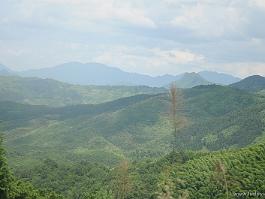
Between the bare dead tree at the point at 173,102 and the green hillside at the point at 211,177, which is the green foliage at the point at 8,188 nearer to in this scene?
the green hillside at the point at 211,177

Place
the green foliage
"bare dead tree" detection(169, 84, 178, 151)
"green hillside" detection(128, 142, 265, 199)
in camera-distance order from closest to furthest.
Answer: the green foliage, "green hillside" detection(128, 142, 265, 199), "bare dead tree" detection(169, 84, 178, 151)

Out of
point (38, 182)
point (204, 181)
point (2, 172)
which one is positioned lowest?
point (38, 182)

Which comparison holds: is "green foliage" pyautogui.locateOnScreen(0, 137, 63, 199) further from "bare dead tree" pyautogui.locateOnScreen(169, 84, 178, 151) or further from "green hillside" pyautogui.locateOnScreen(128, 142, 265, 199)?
"bare dead tree" pyautogui.locateOnScreen(169, 84, 178, 151)

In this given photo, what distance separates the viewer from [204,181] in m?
86.0

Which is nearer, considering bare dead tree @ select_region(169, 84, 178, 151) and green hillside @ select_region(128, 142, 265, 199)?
green hillside @ select_region(128, 142, 265, 199)

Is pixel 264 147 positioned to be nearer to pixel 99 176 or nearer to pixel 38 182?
pixel 99 176

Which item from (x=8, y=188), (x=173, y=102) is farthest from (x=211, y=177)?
(x=8, y=188)

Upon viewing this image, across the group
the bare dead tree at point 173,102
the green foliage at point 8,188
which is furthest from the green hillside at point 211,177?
the green foliage at point 8,188

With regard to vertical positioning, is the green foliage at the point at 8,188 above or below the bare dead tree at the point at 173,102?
below

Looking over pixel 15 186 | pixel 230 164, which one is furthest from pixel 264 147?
pixel 15 186

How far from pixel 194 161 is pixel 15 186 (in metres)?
42.7

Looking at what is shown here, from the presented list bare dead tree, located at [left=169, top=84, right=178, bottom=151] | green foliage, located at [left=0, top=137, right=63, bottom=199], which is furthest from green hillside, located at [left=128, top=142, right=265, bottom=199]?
green foliage, located at [left=0, top=137, right=63, bottom=199]

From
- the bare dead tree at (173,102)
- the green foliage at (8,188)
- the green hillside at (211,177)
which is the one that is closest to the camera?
the green foliage at (8,188)

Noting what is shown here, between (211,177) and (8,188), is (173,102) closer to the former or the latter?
(211,177)
